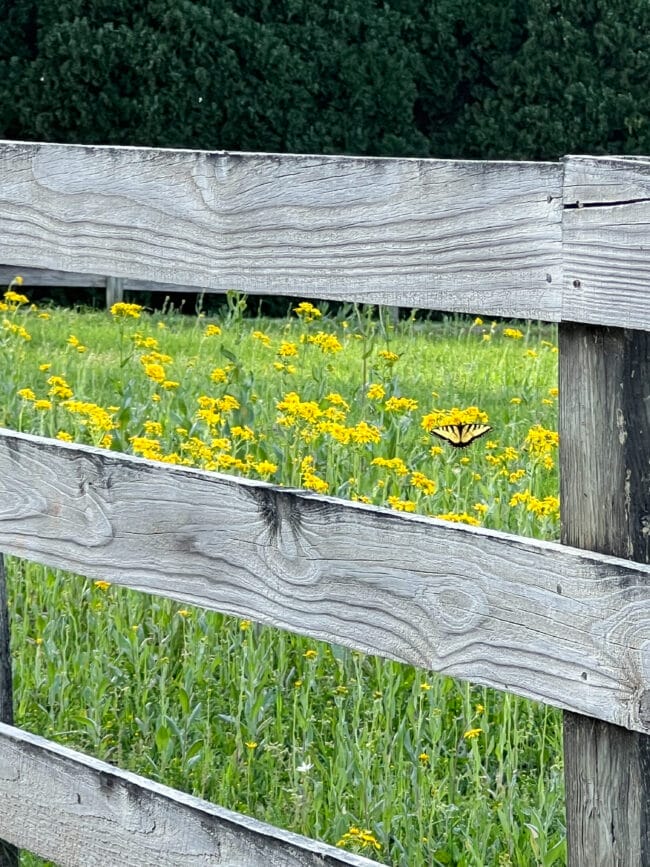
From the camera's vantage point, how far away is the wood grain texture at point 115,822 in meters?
1.80

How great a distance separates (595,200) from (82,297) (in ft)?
42.8

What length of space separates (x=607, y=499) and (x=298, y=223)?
538 mm

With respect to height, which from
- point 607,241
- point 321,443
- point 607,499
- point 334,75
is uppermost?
point 334,75

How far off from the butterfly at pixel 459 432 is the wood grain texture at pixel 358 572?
152cm

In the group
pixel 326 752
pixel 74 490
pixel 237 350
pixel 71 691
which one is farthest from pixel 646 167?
pixel 237 350

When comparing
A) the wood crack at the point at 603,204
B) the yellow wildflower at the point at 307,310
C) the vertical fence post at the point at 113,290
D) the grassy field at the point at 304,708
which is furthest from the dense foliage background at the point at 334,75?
the wood crack at the point at 603,204

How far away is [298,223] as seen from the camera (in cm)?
174

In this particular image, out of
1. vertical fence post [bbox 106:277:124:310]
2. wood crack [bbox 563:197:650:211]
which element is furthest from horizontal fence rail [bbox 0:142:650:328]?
vertical fence post [bbox 106:277:124:310]

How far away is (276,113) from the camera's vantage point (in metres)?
13.8

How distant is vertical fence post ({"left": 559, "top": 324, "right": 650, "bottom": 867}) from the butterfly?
181cm

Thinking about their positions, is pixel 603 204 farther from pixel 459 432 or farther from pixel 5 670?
pixel 459 432

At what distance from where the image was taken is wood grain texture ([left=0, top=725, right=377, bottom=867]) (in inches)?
70.8

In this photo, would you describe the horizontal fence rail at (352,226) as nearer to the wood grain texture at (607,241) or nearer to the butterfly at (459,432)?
the wood grain texture at (607,241)

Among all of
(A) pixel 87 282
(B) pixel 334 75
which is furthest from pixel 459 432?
(B) pixel 334 75
